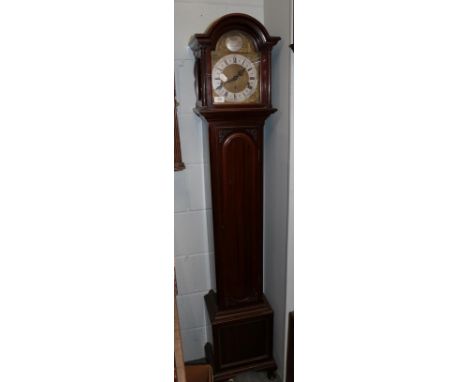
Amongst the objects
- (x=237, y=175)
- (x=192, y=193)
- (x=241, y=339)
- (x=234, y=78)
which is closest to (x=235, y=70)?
(x=234, y=78)

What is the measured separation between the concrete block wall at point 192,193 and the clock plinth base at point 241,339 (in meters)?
0.20

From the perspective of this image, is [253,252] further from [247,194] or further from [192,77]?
[192,77]

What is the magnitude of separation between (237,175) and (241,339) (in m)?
0.98

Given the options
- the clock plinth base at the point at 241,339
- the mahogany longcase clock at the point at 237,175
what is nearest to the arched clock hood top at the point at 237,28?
the mahogany longcase clock at the point at 237,175

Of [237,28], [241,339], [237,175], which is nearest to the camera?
[237,28]

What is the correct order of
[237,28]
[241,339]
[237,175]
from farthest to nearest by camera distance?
1. [241,339]
2. [237,175]
3. [237,28]

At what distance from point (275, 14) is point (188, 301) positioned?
5.74 ft

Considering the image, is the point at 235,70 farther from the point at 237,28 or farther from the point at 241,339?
the point at 241,339

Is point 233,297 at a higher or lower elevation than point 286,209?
lower

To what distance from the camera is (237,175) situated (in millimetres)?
1725

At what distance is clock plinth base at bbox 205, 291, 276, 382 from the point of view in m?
1.89

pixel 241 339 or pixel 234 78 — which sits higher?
pixel 234 78

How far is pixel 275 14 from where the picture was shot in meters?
1.69
